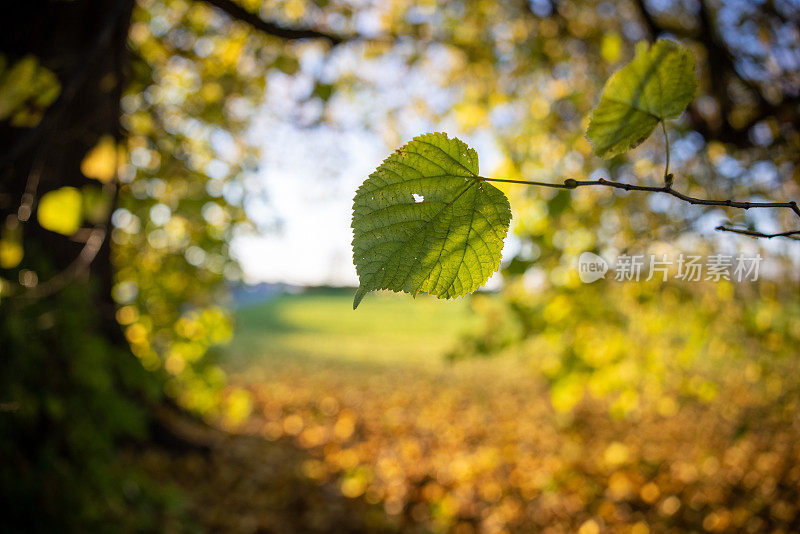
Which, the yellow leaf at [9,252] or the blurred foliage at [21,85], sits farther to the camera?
the yellow leaf at [9,252]

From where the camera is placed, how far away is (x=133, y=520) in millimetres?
1923

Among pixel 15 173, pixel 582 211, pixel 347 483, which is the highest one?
pixel 582 211

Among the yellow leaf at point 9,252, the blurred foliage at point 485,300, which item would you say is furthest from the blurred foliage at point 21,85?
the yellow leaf at point 9,252

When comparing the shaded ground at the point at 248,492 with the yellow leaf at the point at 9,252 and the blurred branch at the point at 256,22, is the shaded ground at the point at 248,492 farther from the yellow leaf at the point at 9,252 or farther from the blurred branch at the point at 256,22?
the blurred branch at the point at 256,22

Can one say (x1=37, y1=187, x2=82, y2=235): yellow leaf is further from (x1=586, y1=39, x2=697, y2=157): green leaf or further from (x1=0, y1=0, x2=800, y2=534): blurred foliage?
(x1=586, y1=39, x2=697, y2=157): green leaf

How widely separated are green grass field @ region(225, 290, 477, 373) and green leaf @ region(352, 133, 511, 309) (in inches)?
103

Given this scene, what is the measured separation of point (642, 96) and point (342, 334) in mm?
15082

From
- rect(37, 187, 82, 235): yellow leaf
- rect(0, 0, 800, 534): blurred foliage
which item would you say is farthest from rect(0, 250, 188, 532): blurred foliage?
A: rect(37, 187, 82, 235): yellow leaf

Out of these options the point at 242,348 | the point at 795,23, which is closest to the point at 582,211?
the point at 795,23

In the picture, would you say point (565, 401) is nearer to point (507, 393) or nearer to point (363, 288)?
point (363, 288)

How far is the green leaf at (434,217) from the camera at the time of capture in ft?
1.60

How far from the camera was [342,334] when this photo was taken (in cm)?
1534

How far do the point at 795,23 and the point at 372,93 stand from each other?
3219 millimetres

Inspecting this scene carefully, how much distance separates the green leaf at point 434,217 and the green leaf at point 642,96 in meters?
0.17
